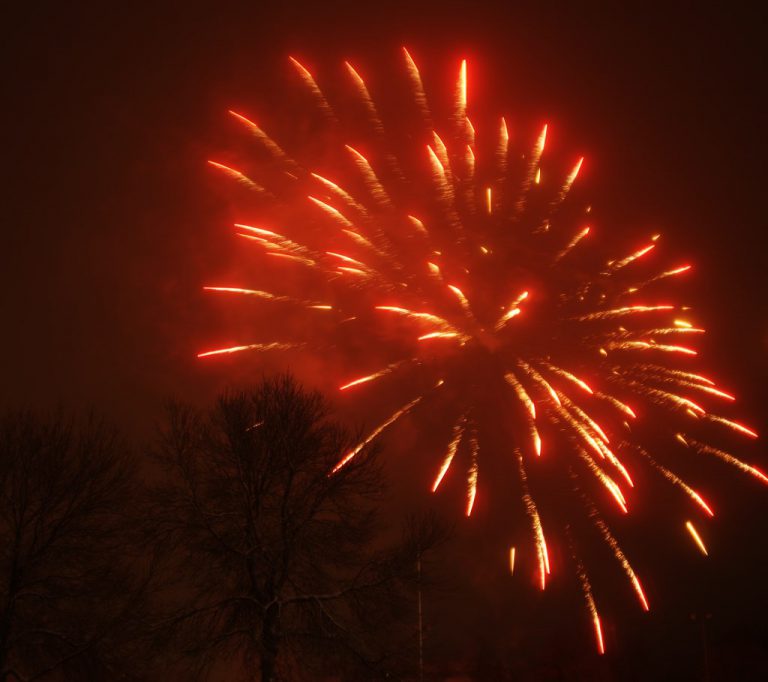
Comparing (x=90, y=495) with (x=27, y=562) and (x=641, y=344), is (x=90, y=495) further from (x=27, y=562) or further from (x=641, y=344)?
(x=641, y=344)

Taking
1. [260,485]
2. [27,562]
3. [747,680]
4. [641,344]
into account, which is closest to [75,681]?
[27,562]

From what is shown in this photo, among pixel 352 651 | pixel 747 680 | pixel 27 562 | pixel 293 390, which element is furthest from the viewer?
pixel 747 680

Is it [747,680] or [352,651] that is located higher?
[747,680]

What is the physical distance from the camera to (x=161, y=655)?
64.6ft

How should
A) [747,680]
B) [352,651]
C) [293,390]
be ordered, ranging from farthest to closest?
[747,680] < [293,390] < [352,651]

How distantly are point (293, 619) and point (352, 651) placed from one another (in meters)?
1.51

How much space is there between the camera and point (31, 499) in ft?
71.1

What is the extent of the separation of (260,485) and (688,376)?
11431 mm

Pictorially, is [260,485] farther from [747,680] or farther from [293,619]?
[747,680]

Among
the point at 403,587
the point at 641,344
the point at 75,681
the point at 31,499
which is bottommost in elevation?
the point at 75,681

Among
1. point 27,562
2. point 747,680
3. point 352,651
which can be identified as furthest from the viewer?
point 747,680

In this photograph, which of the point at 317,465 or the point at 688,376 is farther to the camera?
the point at 688,376

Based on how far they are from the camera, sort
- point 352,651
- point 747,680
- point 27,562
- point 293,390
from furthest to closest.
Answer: point 747,680 < point 293,390 < point 27,562 < point 352,651

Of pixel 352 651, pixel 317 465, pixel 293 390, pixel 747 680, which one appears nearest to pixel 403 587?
pixel 352 651
